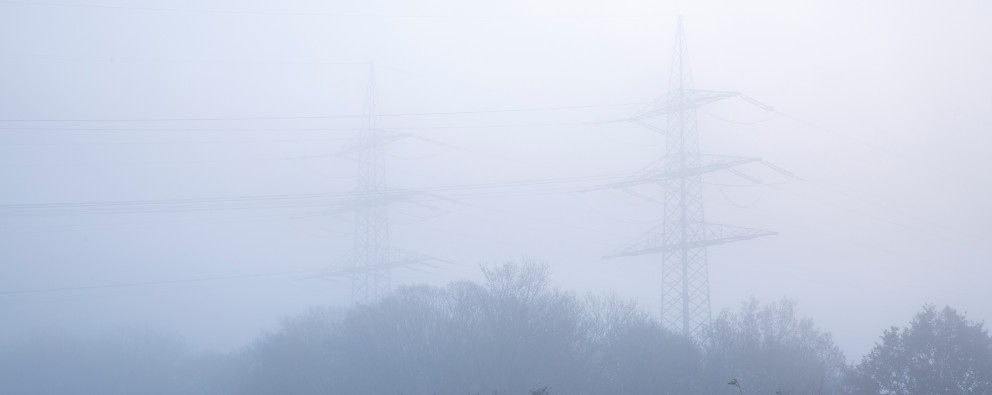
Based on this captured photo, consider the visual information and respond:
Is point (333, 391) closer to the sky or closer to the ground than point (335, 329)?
closer to the ground

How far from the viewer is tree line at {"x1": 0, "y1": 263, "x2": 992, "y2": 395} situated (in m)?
21.3

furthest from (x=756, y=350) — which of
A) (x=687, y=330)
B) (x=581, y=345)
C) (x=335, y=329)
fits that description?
(x=335, y=329)

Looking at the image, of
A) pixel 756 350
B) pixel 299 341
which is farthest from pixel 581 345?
pixel 299 341

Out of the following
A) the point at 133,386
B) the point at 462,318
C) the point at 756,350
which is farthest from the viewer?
the point at 133,386

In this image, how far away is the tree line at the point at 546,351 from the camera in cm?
2128

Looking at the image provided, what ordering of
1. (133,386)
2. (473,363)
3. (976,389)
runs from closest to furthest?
(976,389), (473,363), (133,386)

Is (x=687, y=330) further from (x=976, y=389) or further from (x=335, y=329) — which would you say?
(x=335, y=329)

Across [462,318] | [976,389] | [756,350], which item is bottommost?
[976,389]

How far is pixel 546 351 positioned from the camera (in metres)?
28.6

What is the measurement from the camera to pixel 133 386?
38906mm

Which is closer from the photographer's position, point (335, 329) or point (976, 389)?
point (976, 389)

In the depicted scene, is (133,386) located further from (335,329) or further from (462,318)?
(462,318)

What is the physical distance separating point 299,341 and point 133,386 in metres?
9.78

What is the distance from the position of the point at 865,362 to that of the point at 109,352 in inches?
1213
